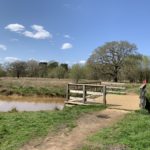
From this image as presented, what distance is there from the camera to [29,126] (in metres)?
9.77

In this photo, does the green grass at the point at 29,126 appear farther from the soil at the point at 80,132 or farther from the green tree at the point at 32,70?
the green tree at the point at 32,70

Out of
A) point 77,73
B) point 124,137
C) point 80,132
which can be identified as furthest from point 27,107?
point 77,73

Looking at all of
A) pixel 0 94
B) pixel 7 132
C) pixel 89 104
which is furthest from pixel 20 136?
pixel 0 94

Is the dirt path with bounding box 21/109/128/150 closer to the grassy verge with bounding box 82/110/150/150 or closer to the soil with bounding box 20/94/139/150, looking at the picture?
the soil with bounding box 20/94/139/150

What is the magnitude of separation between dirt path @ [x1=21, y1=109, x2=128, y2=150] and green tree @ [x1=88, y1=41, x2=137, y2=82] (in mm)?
41473

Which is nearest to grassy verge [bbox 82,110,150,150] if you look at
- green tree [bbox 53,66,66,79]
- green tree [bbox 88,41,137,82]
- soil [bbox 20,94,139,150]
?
soil [bbox 20,94,139,150]

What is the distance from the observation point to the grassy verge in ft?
24.0

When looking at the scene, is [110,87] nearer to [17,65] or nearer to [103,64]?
[103,64]

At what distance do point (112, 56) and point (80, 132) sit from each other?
4571cm

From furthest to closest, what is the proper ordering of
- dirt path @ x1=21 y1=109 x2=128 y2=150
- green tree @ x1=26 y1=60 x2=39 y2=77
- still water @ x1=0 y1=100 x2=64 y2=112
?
1. green tree @ x1=26 y1=60 x2=39 y2=77
2. still water @ x1=0 y1=100 x2=64 y2=112
3. dirt path @ x1=21 y1=109 x2=128 y2=150

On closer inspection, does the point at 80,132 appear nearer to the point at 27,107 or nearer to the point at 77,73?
the point at 27,107

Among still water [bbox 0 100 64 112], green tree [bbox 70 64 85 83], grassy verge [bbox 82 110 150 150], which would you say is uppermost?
green tree [bbox 70 64 85 83]

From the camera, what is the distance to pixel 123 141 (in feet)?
25.3

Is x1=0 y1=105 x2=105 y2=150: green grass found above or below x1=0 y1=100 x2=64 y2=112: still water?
above
